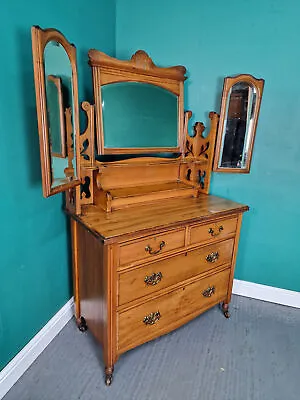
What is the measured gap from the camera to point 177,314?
1628 mm

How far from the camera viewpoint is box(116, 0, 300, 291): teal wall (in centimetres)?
173

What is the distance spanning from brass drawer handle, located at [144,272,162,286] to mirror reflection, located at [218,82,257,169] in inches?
35.2

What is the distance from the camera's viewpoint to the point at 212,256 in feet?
5.59

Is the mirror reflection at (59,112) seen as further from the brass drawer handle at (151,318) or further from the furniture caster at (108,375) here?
the furniture caster at (108,375)

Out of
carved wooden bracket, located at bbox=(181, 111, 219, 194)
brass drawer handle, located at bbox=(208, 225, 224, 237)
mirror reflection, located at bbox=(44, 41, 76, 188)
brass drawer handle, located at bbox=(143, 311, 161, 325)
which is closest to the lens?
mirror reflection, located at bbox=(44, 41, 76, 188)

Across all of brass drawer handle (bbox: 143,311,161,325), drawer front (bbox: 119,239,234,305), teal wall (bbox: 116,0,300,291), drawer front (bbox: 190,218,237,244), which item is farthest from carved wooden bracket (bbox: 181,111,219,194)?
brass drawer handle (bbox: 143,311,161,325)

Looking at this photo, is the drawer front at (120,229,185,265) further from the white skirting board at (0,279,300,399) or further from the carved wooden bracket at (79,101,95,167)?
the white skirting board at (0,279,300,399)

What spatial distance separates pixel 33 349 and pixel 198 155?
1.56 meters

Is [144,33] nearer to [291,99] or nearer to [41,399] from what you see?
[291,99]

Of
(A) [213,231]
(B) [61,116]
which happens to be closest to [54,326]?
(A) [213,231]

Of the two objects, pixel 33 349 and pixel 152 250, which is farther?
pixel 33 349

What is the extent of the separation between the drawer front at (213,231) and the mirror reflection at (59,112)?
0.74 m

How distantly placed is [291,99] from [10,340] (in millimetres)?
2131

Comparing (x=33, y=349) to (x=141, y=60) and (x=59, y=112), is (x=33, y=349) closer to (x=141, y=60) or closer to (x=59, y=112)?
(x=59, y=112)
